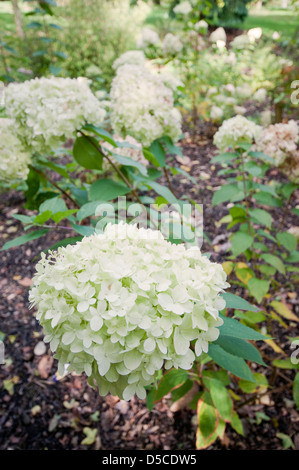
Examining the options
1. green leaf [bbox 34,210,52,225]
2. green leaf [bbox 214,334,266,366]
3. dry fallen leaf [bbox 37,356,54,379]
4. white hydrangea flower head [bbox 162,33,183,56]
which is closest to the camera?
green leaf [bbox 214,334,266,366]

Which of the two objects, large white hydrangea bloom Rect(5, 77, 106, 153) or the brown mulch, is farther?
the brown mulch

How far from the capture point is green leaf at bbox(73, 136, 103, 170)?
1421mm

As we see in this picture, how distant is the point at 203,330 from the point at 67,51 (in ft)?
20.7

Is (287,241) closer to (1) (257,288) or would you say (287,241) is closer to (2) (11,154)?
(1) (257,288)

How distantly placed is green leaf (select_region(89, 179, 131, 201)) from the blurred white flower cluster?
870 mm

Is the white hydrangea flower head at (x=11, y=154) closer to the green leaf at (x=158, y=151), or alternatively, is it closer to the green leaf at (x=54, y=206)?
the green leaf at (x=54, y=206)

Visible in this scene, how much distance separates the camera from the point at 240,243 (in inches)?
66.3

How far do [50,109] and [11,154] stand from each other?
28 cm

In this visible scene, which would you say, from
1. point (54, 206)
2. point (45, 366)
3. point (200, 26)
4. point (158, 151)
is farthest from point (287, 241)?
point (200, 26)

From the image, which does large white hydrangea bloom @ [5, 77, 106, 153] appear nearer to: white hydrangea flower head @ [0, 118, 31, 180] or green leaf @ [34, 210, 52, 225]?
white hydrangea flower head @ [0, 118, 31, 180]

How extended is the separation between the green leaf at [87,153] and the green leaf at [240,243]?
769 millimetres

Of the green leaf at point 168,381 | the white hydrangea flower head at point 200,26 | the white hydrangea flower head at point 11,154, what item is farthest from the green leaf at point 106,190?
the white hydrangea flower head at point 200,26

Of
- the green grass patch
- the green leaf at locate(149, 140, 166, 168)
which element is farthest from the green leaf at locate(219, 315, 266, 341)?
the green grass patch

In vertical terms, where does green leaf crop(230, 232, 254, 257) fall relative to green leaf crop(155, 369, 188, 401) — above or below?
above
